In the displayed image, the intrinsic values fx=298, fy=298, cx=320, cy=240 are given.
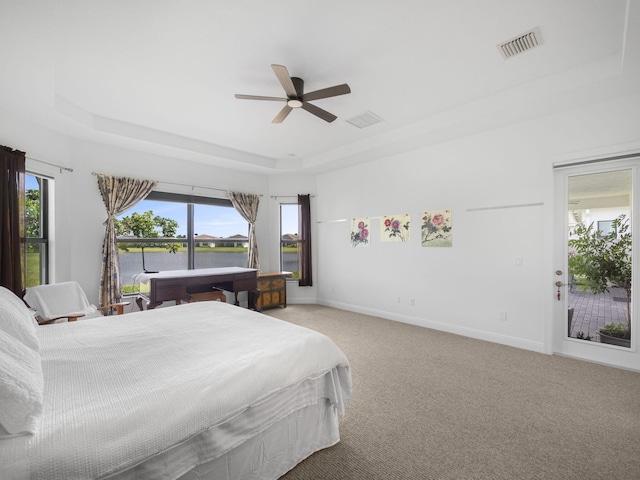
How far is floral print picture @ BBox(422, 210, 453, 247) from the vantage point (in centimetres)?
435

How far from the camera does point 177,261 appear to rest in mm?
5230

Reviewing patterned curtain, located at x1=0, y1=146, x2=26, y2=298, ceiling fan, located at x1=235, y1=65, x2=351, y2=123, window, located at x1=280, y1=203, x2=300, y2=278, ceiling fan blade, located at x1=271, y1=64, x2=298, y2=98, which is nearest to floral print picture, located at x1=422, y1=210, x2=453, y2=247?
ceiling fan, located at x1=235, y1=65, x2=351, y2=123

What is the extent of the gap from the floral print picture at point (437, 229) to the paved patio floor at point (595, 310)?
1544 mm

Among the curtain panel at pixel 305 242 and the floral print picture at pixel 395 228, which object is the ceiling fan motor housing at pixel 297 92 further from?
the curtain panel at pixel 305 242

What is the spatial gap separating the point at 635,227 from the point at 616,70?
1549 millimetres

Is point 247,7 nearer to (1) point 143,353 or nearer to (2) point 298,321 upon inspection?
(1) point 143,353

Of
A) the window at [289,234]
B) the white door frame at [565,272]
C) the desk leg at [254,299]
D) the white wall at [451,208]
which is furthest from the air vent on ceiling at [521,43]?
the desk leg at [254,299]

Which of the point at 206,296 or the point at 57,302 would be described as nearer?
the point at 57,302

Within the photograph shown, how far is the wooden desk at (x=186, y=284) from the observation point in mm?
4188

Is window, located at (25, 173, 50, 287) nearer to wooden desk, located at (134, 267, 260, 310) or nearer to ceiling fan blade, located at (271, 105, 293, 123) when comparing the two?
wooden desk, located at (134, 267, 260, 310)

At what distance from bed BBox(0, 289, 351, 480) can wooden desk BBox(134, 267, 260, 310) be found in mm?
1944

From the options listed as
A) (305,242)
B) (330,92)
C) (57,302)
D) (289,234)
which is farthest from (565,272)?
(57,302)

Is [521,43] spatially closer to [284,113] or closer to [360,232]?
[284,113]

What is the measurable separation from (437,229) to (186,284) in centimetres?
381
